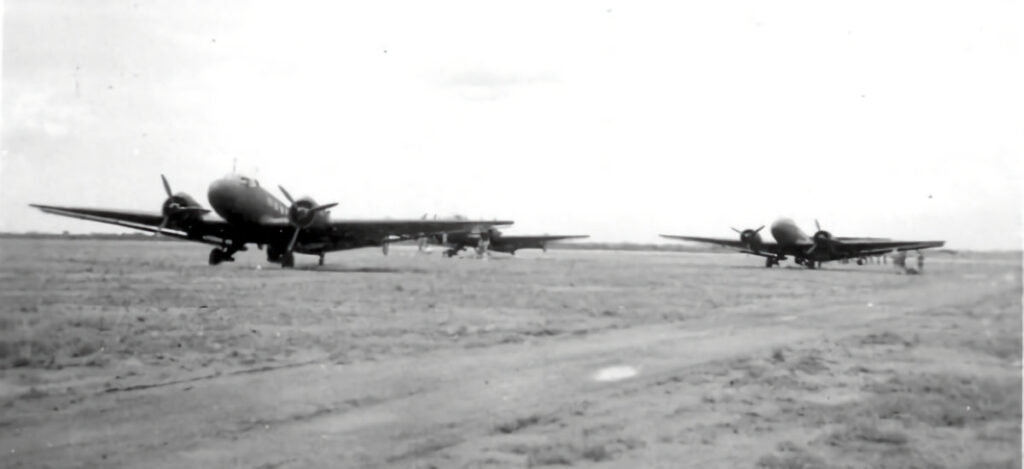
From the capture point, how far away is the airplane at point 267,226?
1652cm

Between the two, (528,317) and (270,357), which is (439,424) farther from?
(528,317)

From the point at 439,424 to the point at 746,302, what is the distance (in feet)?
34.4

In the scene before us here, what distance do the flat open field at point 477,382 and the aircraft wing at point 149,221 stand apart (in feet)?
2.10

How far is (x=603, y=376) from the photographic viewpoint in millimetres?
7852

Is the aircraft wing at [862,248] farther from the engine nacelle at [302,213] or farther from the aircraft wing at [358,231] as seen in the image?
the engine nacelle at [302,213]

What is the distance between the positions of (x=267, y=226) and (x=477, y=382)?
1577 centimetres

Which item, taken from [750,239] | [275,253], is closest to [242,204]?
[275,253]

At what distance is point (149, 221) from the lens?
18.4 metres

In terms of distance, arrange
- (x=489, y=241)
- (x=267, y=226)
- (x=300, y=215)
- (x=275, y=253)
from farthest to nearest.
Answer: (x=489, y=241) < (x=275, y=253) < (x=300, y=215) < (x=267, y=226)

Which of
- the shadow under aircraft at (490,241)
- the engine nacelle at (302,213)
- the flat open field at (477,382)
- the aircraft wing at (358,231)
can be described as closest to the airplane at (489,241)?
the shadow under aircraft at (490,241)

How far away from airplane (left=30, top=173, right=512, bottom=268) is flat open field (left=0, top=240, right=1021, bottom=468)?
4.09 meters

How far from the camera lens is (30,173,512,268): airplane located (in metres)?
16.5

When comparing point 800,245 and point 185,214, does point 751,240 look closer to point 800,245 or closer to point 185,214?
point 800,245

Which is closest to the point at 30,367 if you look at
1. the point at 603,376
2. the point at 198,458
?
the point at 198,458
